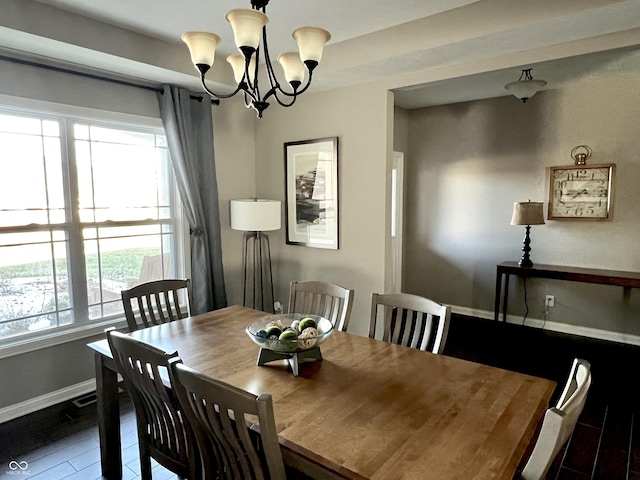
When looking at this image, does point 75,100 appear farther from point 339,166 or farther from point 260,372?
point 260,372

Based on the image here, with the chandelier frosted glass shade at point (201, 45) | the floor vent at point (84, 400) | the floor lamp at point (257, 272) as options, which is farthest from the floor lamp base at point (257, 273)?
the chandelier frosted glass shade at point (201, 45)

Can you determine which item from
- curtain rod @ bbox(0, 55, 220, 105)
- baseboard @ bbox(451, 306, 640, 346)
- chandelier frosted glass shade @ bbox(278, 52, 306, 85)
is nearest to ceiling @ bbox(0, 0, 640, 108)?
curtain rod @ bbox(0, 55, 220, 105)

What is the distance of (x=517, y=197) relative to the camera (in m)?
4.34

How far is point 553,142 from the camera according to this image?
13.4 feet

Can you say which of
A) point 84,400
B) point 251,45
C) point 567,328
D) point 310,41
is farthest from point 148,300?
point 567,328

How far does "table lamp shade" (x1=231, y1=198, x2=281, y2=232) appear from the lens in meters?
3.31

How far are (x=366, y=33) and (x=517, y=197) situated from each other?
2.67 meters

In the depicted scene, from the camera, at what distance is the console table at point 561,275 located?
3.51m

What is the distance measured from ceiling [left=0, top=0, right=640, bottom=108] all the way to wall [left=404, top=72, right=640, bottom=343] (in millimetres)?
896

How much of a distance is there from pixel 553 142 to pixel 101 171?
4.27 meters

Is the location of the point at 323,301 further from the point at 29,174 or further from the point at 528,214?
the point at 528,214

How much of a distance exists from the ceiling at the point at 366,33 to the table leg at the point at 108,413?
1920 mm

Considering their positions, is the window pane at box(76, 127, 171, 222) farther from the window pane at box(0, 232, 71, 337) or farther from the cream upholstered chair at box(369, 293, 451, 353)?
the cream upholstered chair at box(369, 293, 451, 353)

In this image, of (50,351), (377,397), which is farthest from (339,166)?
(50,351)
